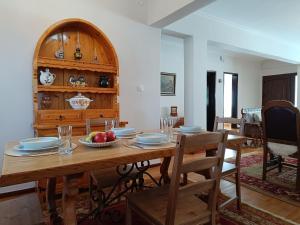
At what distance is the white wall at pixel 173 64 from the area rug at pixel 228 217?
3949mm

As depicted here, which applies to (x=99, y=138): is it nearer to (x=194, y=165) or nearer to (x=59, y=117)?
(x=194, y=165)

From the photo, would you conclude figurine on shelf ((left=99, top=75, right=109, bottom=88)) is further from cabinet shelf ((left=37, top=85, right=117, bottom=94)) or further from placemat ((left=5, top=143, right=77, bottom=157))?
placemat ((left=5, top=143, right=77, bottom=157))

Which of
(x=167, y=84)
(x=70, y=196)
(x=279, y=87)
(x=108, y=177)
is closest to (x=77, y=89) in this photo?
(x=108, y=177)

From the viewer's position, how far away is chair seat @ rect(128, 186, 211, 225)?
1168 mm

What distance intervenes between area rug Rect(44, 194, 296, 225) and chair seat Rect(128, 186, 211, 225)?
624mm

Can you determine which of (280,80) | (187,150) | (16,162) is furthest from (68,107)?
(280,80)

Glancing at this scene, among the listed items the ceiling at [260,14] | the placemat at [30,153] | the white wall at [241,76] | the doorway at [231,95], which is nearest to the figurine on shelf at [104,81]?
the placemat at [30,153]

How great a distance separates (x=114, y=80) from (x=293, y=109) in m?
2.19

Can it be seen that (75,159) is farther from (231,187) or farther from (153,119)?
(153,119)

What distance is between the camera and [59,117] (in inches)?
96.8

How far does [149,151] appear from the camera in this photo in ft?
4.24

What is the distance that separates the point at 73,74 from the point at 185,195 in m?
2.26

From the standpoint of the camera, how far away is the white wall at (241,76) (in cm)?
696

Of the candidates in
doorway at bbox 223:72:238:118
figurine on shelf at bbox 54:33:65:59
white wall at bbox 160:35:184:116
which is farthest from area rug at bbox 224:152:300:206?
doorway at bbox 223:72:238:118
